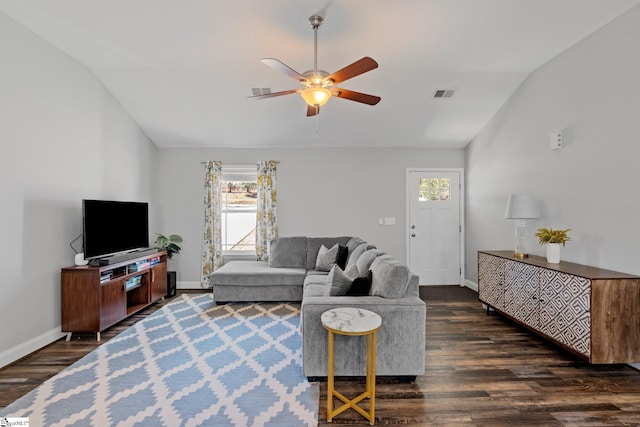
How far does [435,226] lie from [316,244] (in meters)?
2.25

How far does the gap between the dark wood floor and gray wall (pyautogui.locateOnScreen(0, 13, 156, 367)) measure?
18.6 inches

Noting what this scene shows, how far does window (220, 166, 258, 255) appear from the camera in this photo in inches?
220

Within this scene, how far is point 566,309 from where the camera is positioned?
277 centimetres

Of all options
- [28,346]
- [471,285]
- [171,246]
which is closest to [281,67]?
[28,346]

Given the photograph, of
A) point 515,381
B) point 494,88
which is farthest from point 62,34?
point 515,381

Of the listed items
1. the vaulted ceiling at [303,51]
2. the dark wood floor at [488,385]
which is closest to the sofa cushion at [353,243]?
the dark wood floor at [488,385]

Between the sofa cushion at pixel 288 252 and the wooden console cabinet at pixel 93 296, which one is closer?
the wooden console cabinet at pixel 93 296

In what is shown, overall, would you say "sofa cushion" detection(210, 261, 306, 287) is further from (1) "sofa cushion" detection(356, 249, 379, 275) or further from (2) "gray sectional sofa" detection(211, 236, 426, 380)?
(2) "gray sectional sofa" detection(211, 236, 426, 380)

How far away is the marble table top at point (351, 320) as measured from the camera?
2.03 metres

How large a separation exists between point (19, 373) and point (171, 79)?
334 cm

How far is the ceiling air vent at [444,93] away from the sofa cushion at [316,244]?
2.54 meters

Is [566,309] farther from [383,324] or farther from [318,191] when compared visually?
[318,191]

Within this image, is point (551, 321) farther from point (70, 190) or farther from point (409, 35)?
point (70, 190)

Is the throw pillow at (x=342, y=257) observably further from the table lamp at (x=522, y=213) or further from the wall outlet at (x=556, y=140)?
the wall outlet at (x=556, y=140)
